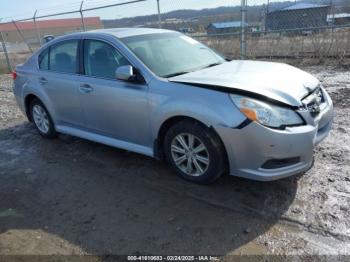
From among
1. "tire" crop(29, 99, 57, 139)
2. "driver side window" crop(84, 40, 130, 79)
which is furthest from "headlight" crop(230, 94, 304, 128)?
"tire" crop(29, 99, 57, 139)

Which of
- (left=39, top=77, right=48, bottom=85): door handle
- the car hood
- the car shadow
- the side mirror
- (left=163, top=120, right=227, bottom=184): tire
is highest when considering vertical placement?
the side mirror

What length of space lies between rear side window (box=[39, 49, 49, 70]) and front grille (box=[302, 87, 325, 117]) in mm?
3763

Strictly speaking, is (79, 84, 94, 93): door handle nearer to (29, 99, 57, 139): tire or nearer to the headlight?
(29, 99, 57, 139): tire

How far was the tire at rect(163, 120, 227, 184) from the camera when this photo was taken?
345 centimetres

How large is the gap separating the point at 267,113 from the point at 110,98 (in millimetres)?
1926

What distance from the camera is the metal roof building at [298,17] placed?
13312 mm

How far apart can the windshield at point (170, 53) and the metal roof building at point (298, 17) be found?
928cm

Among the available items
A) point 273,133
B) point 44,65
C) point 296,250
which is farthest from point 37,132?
point 296,250

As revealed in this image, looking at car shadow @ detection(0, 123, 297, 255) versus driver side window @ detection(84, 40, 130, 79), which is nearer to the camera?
car shadow @ detection(0, 123, 297, 255)

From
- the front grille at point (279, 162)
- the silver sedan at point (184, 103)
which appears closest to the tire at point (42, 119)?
the silver sedan at point (184, 103)

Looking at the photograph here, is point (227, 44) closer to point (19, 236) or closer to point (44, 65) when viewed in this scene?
point (44, 65)

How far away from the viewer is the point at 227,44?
11805 mm

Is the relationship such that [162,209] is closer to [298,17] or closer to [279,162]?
[279,162]

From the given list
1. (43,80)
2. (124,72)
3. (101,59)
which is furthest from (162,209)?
(43,80)
